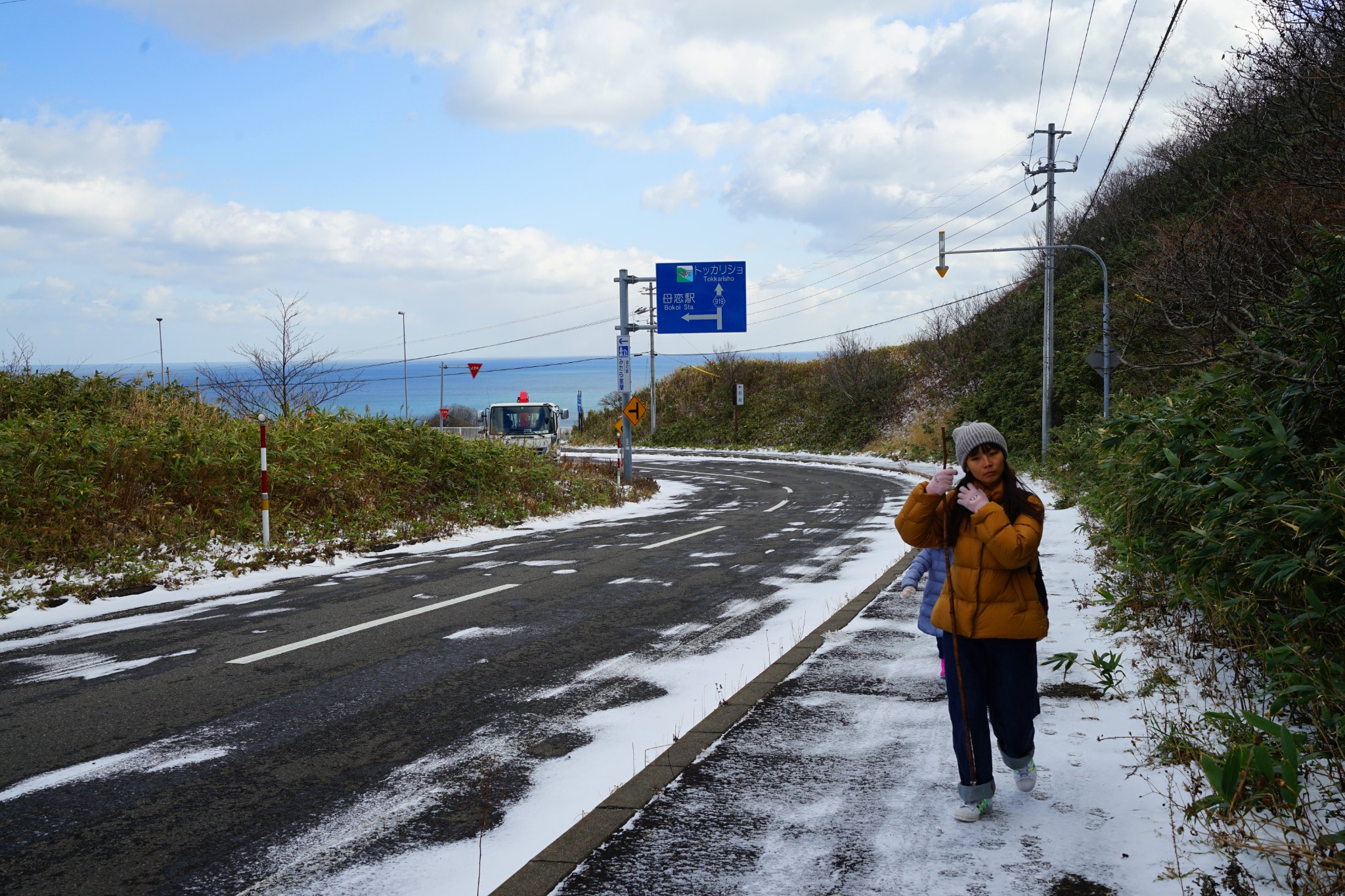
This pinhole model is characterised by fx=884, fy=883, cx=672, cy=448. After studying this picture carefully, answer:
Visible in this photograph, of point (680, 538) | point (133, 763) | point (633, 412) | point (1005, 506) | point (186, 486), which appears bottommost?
point (680, 538)

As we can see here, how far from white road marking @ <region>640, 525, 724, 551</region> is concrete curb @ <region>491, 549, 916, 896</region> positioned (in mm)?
6438

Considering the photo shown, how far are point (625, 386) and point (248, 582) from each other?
17.1 m

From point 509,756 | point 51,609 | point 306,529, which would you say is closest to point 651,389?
point 306,529

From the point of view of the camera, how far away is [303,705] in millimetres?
5383

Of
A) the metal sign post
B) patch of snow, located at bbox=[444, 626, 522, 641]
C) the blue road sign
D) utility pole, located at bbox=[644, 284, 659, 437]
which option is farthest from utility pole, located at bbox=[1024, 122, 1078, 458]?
utility pole, located at bbox=[644, 284, 659, 437]

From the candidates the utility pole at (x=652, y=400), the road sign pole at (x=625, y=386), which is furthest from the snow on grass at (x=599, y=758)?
the utility pole at (x=652, y=400)

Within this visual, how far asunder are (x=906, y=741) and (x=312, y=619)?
215 inches

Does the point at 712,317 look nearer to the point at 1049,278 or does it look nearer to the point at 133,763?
the point at 1049,278

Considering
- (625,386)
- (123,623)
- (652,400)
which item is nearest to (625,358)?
(625,386)

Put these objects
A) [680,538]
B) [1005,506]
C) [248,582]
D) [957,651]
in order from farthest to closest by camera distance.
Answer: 1. [680,538]
2. [248,582]
3. [957,651]
4. [1005,506]

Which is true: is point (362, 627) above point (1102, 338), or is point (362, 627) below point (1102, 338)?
below

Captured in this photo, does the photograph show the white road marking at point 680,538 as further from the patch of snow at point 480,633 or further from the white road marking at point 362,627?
the patch of snow at point 480,633

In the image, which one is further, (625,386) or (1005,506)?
(625,386)

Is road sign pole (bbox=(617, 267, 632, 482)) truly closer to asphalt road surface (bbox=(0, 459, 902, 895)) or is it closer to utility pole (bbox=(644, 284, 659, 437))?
asphalt road surface (bbox=(0, 459, 902, 895))
